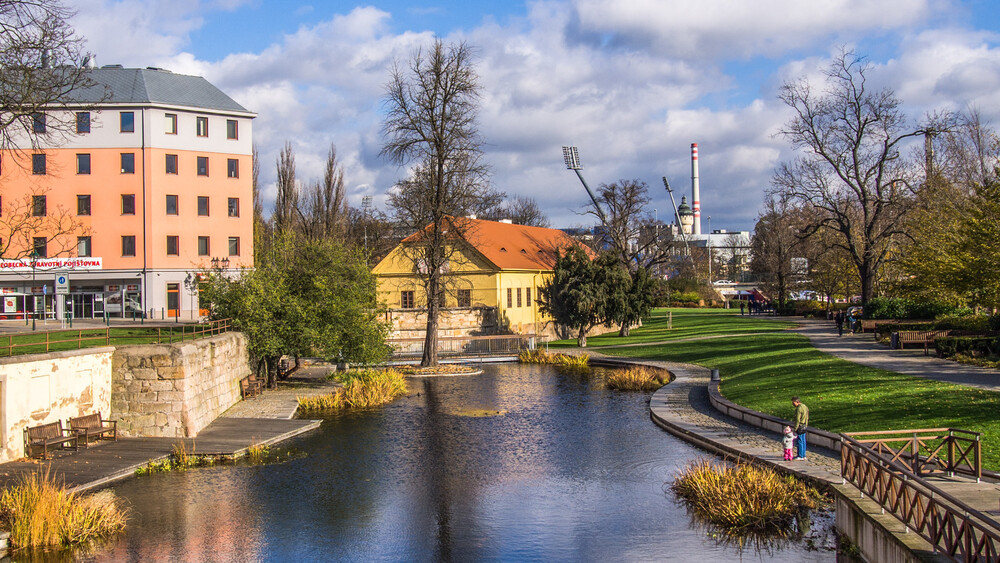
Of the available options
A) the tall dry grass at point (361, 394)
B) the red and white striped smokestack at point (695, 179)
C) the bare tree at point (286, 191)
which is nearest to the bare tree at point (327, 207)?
the bare tree at point (286, 191)

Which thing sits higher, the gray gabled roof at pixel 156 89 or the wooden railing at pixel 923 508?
the gray gabled roof at pixel 156 89

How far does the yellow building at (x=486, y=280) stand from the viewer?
4991 centimetres

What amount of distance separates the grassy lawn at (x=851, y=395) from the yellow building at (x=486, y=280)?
755 inches

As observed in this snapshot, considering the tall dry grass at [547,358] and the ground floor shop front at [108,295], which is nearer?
the tall dry grass at [547,358]

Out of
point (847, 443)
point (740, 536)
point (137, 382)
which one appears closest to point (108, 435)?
point (137, 382)

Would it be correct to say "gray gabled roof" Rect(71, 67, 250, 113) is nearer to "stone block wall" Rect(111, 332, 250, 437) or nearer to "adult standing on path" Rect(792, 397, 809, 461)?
"stone block wall" Rect(111, 332, 250, 437)

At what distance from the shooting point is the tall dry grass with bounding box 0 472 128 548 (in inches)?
491

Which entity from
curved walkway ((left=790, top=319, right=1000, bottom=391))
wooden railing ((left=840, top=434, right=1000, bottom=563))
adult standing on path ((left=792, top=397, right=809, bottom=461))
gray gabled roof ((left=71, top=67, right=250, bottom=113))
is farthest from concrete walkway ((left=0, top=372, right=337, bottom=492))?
gray gabled roof ((left=71, top=67, right=250, bottom=113))

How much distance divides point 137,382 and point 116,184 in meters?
31.6

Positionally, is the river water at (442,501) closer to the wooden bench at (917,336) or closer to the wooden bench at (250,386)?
the wooden bench at (250,386)

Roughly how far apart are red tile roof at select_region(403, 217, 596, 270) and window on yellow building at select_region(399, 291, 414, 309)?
574 cm

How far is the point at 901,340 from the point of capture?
3138 cm

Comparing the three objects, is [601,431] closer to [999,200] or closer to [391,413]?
[391,413]

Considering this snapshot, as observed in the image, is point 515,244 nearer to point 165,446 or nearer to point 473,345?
point 473,345
